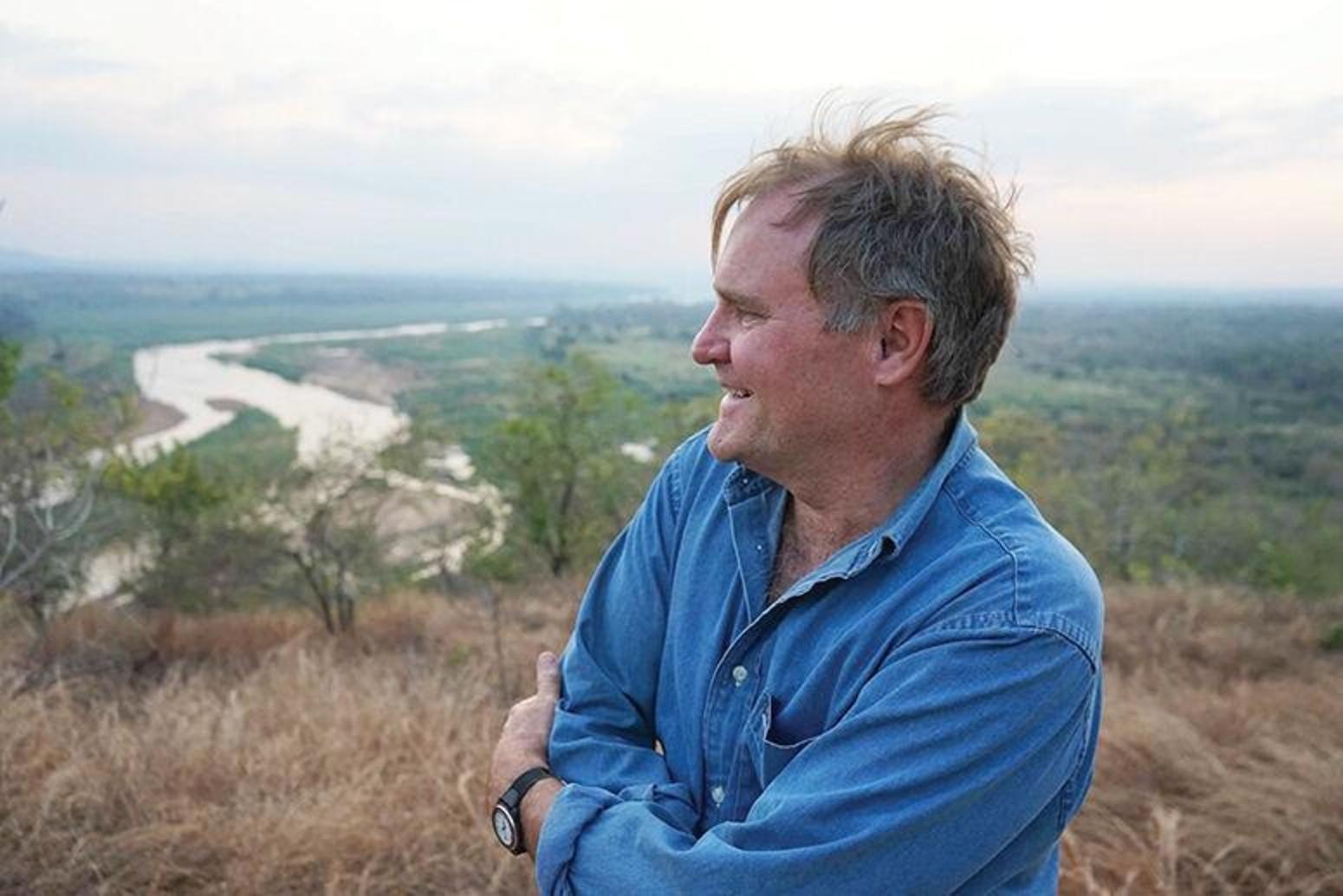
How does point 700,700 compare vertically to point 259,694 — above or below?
above

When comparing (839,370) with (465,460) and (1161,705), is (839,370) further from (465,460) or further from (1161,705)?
(465,460)

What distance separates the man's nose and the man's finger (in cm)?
65

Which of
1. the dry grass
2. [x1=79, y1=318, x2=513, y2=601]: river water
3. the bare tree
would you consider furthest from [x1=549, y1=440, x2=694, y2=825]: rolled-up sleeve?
the bare tree

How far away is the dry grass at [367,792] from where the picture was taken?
305 cm

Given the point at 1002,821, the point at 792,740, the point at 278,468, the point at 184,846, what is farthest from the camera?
the point at 278,468

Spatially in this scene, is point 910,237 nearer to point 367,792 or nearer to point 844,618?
point 844,618

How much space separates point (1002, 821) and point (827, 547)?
19.2 inches

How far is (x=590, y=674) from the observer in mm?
1796

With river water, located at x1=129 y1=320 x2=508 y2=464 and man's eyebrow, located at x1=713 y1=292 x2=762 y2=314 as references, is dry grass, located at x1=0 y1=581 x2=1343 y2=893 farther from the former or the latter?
river water, located at x1=129 y1=320 x2=508 y2=464

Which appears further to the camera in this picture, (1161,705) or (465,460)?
(465,460)

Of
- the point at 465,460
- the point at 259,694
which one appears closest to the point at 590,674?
the point at 259,694

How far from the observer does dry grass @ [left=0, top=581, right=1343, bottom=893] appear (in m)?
3.05

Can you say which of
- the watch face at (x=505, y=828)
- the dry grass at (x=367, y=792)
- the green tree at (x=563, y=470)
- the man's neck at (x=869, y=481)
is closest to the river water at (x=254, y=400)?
the green tree at (x=563, y=470)

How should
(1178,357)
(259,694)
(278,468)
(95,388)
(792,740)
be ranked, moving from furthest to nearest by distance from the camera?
(1178,357) < (278,468) < (95,388) < (259,694) < (792,740)
